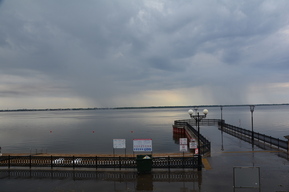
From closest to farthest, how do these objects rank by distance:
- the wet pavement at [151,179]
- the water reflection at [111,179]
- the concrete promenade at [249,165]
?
the concrete promenade at [249,165] → the wet pavement at [151,179] → the water reflection at [111,179]

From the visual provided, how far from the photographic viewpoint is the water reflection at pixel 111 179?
38.2ft

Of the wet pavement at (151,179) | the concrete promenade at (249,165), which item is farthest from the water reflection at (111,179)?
the concrete promenade at (249,165)

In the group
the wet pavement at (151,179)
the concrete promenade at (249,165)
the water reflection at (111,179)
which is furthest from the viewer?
the water reflection at (111,179)

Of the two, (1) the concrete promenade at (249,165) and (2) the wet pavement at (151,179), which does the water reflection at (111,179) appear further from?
(1) the concrete promenade at (249,165)

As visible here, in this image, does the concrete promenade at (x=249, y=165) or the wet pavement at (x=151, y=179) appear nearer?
the concrete promenade at (x=249, y=165)

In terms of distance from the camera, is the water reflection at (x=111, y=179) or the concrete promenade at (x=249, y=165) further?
the water reflection at (x=111, y=179)

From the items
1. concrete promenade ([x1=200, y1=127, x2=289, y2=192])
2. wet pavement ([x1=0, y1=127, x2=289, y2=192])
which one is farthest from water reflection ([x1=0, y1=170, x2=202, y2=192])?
concrete promenade ([x1=200, y1=127, x2=289, y2=192])

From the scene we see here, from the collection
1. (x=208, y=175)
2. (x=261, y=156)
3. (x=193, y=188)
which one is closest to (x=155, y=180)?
(x=193, y=188)

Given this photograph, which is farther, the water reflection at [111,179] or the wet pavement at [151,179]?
the water reflection at [111,179]

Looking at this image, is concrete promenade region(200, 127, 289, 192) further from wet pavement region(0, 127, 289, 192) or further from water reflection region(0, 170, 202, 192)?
water reflection region(0, 170, 202, 192)

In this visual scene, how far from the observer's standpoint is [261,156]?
18312 mm

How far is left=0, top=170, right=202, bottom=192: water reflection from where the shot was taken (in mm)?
11656

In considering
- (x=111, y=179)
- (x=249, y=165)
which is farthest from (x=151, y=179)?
(x=249, y=165)

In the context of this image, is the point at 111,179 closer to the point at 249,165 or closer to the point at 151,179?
the point at 151,179
